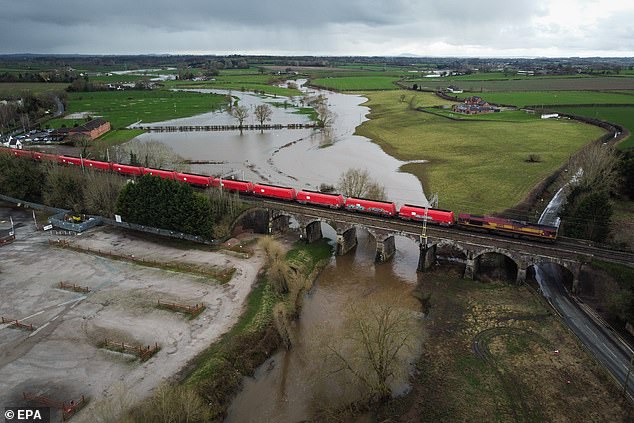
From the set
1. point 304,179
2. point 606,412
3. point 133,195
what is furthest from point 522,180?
point 133,195

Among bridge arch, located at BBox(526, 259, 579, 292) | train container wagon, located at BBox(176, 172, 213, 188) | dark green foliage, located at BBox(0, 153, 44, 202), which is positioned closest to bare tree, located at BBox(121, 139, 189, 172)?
train container wagon, located at BBox(176, 172, 213, 188)

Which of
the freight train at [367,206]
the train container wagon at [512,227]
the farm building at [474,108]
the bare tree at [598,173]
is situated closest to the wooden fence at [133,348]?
the freight train at [367,206]

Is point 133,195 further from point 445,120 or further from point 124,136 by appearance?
point 445,120

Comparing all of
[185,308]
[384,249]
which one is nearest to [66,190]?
[185,308]

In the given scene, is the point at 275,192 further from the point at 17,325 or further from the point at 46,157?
the point at 46,157

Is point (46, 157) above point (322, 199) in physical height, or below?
above

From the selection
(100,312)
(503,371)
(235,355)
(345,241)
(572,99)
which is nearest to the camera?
(503,371)
